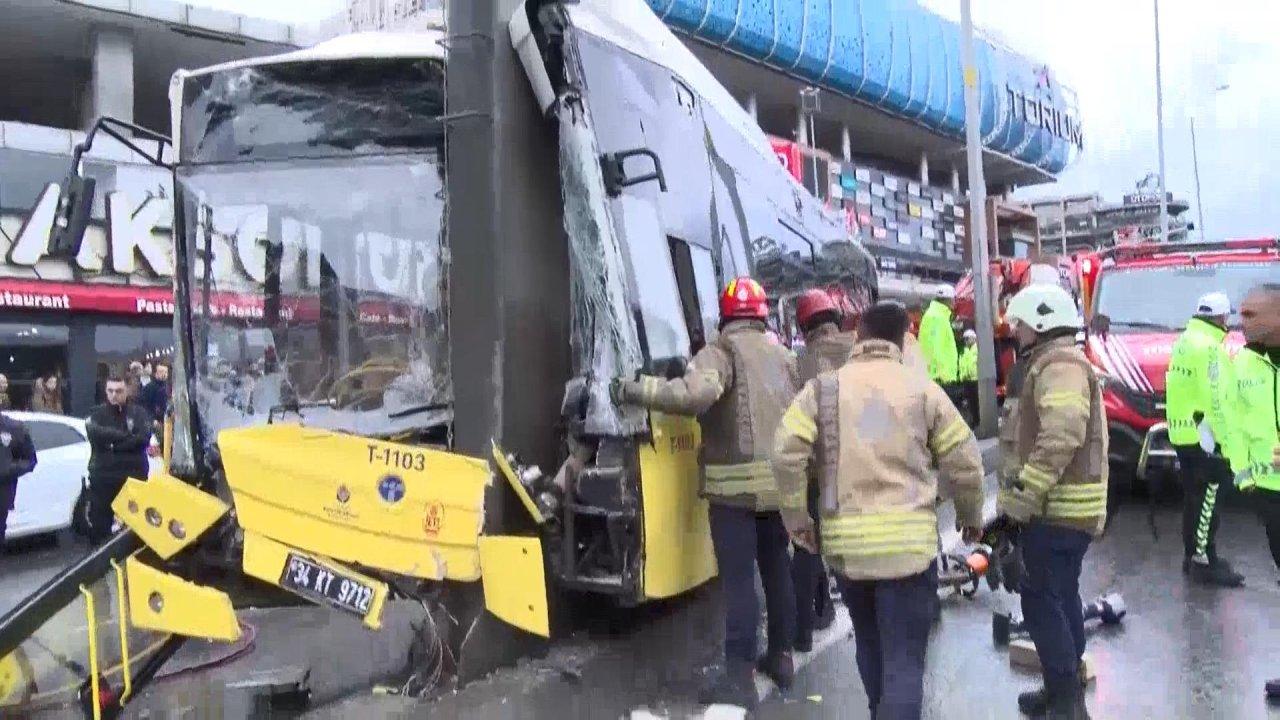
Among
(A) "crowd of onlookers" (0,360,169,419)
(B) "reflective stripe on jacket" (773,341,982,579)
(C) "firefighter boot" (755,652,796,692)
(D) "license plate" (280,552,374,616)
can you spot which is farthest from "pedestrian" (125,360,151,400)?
(B) "reflective stripe on jacket" (773,341,982,579)

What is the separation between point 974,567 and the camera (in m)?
6.14

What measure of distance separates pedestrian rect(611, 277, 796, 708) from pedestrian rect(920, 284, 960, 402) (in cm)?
943

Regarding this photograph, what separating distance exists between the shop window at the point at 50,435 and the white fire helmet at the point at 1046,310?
383 inches

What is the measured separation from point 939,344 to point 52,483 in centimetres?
1031

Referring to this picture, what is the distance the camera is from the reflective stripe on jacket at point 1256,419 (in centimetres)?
497

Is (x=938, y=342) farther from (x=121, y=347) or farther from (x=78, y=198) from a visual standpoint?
(x=121, y=347)

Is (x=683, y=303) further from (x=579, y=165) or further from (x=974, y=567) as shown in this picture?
(x=974, y=567)

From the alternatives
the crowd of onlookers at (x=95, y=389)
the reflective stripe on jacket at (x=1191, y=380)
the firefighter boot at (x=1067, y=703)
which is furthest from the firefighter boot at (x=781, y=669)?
the crowd of onlookers at (x=95, y=389)

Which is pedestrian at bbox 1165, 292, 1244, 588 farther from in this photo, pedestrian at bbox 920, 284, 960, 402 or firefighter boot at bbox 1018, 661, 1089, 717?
pedestrian at bbox 920, 284, 960, 402

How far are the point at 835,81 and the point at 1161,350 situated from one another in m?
20.5

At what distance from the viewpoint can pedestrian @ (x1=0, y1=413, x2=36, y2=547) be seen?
765 cm

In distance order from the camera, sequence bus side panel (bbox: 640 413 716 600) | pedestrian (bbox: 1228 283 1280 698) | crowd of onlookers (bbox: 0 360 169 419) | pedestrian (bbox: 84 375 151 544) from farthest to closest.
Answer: crowd of onlookers (bbox: 0 360 169 419)
pedestrian (bbox: 84 375 151 544)
pedestrian (bbox: 1228 283 1280 698)
bus side panel (bbox: 640 413 716 600)

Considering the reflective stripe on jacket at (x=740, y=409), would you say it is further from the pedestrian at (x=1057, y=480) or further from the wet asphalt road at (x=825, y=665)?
the pedestrian at (x=1057, y=480)

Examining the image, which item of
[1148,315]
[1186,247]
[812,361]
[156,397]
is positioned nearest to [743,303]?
[812,361]
